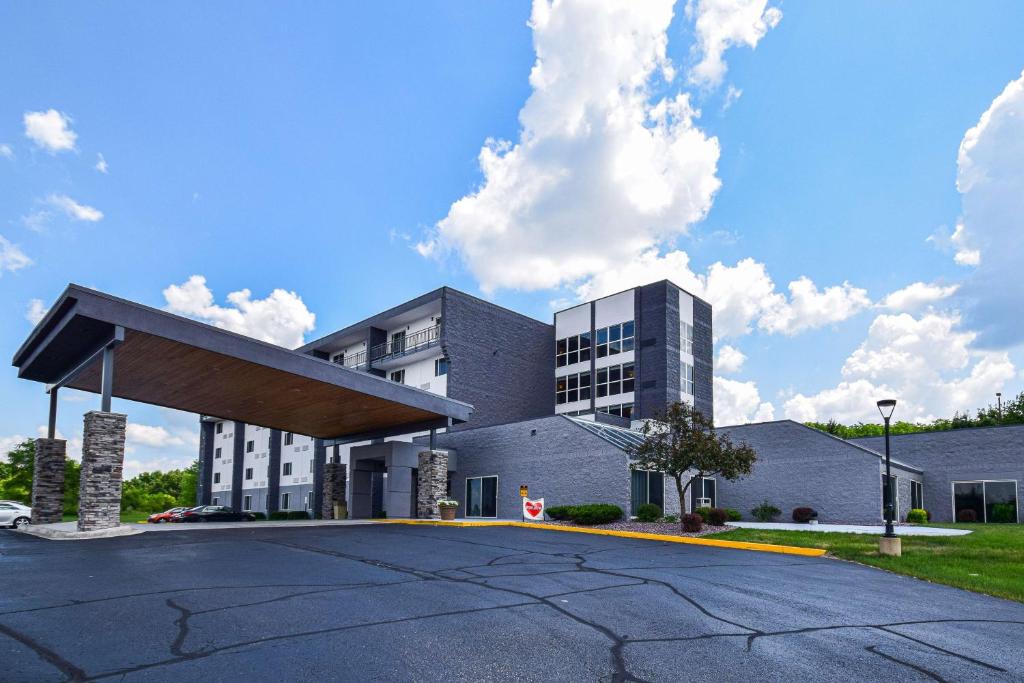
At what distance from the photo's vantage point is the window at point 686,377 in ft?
149

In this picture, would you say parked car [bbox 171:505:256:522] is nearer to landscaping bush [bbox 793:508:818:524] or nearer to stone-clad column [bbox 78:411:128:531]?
stone-clad column [bbox 78:411:128:531]

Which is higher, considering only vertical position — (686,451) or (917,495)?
(686,451)

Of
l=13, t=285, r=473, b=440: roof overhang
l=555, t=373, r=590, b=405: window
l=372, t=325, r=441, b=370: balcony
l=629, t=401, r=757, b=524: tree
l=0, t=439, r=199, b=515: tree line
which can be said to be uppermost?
l=372, t=325, r=441, b=370: balcony

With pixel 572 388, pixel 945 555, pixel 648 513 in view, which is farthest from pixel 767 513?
pixel 572 388

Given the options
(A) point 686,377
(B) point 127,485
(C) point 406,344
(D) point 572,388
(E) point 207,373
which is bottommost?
(B) point 127,485

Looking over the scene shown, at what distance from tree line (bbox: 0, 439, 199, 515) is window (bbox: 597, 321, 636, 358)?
104 ft

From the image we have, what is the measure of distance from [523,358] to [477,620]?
39420mm

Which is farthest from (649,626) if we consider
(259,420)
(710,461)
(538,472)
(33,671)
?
(259,420)

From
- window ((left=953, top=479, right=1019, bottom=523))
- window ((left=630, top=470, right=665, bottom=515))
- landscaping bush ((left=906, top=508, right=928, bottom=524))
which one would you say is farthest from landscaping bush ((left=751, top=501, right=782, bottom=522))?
window ((left=953, top=479, right=1019, bottom=523))

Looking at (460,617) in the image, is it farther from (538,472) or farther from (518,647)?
(538,472)

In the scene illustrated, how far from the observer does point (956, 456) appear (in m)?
34.2

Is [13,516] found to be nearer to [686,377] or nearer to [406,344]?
[406,344]

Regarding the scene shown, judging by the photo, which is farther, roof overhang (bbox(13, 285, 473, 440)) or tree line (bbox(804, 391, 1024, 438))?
tree line (bbox(804, 391, 1024, 438))

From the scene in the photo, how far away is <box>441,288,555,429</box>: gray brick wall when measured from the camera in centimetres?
4197
